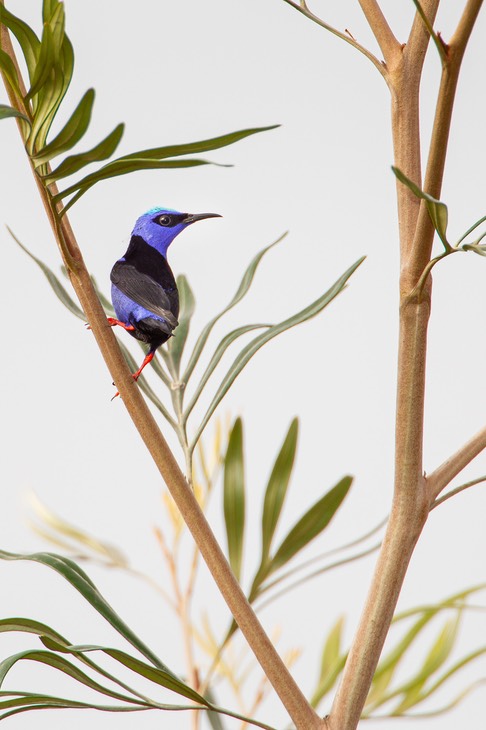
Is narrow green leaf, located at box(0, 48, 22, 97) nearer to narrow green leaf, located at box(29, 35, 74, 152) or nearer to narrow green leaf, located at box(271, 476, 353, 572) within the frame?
narrow green leaf, located at box(29, 35, 74, 152)

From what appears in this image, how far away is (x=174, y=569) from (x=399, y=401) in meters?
0.55

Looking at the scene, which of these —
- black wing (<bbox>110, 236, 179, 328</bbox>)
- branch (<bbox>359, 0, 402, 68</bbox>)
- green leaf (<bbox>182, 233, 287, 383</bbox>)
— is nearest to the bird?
black wing (<bbox>110, 236, 179, 328</bbox>)

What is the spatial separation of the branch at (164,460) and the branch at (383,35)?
0.78 feet

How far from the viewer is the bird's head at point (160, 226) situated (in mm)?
596

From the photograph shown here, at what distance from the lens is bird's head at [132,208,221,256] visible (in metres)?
0.60

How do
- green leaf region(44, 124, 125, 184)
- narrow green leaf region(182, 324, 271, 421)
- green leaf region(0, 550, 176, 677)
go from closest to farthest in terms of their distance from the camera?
1. green leaf region(44, 124, 125, 184)
2. green leaf region(0, 550, 176, 677)
3. narrow green leaf region(182, 324, 271, 421)

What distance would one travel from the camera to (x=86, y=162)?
0.42 m

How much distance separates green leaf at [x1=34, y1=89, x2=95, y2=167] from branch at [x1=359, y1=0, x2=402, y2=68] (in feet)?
0.73

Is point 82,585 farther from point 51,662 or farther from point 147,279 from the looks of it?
point 147,279

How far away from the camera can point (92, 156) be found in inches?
16.3

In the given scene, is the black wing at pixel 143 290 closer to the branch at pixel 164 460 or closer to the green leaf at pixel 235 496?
the branch at pixel 164 460

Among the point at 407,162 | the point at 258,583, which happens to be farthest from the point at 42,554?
the point at 407,162

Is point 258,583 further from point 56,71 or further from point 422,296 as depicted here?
point 56,71

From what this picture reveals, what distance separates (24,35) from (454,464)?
372 millimetres
